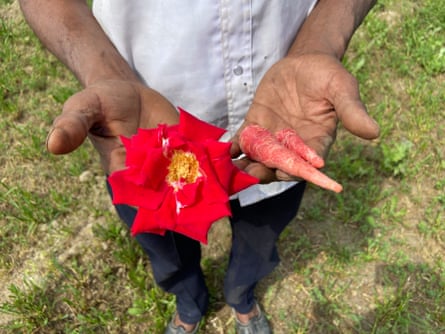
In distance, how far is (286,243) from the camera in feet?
7.94

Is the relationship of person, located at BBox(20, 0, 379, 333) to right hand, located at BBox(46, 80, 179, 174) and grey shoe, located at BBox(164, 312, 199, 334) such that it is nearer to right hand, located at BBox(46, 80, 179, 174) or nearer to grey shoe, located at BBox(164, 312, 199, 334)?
right hand, located at BBox(46, 80, 179, 174)

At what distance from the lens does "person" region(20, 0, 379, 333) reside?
1.14 metres

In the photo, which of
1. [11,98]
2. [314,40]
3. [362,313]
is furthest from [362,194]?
[11,98]

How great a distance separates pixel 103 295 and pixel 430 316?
1633mm

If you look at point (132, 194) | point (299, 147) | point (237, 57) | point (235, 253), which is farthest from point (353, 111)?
point (235, 253)

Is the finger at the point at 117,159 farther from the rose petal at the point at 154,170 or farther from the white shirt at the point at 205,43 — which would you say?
the white shirt at the point at 205,43

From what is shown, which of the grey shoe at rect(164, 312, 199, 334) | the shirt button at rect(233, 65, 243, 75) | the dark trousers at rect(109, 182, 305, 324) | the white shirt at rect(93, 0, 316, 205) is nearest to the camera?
the white shirt at rect(93, 0, 316, 205)

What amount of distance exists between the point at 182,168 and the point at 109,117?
258mm

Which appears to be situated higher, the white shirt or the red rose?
the white shirt

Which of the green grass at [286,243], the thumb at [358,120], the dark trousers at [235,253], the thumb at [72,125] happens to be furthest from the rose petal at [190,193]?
the green grass at [286,243]

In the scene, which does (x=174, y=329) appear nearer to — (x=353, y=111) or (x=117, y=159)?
(x=117, y=159)

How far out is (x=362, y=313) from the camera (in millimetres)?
2166

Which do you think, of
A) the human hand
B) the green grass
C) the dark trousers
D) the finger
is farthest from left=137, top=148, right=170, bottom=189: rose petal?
the green grass

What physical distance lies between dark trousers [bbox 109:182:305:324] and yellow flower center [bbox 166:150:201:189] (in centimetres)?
53
